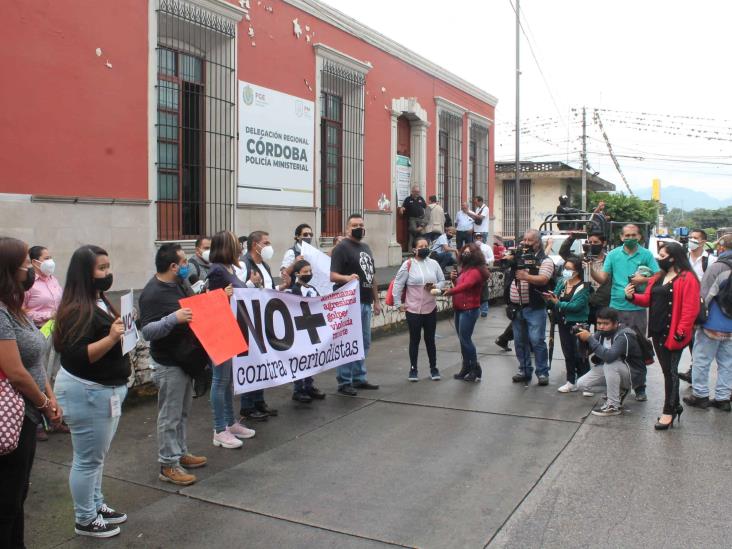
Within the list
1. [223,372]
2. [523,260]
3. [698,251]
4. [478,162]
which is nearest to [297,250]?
[523,260]

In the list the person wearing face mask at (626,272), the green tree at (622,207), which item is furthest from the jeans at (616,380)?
the green tree at (622,207)

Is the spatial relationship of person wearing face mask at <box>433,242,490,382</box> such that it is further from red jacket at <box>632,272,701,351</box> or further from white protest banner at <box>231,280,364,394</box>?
red jacket at <box>632,272,701,351</box>

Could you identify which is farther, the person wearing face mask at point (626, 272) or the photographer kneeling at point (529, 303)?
the photographer kneeling at point (529, 303)

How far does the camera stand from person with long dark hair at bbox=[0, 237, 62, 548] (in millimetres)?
3180

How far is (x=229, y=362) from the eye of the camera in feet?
18.6

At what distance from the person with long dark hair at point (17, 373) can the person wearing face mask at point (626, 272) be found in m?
5.95

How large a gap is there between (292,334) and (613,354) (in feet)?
10.6

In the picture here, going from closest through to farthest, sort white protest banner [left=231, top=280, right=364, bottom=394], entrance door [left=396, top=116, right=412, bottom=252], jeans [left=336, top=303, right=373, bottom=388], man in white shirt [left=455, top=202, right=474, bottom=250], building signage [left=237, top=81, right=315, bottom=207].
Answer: white protest banner [left=231, top=280, right=364, bottom=394] < jeans [left=336, top=303, right=373, bottom=388] < building signage [left=237, top=81, right=315, bottom=207] < entrance door [left=396, top=116, right=412, bottom=252] < man in white shirt [left=455, top=202, right=474, bottom=250]

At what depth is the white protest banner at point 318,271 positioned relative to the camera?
8273mm

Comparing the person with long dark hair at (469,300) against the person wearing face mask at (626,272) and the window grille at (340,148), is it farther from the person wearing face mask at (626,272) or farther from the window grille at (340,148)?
the window grille at (340,148)

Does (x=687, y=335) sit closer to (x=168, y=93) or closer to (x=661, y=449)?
(x=661, y=449)

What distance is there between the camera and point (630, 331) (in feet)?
22.2

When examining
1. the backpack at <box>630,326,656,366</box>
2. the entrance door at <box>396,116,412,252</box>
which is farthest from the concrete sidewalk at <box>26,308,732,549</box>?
the entrance door at <box>396,116,412,252</box>

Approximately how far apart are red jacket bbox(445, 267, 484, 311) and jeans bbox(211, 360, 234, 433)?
3.30 m
